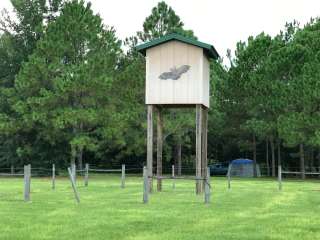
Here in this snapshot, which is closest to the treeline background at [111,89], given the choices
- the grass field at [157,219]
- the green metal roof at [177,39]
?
the green metal roof at [177,39]

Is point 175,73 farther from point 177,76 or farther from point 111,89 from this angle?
point 111,89

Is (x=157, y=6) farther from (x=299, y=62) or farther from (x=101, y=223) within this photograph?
(x=101, y=223)

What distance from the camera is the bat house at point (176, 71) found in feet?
90.1

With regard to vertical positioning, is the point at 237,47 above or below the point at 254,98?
above

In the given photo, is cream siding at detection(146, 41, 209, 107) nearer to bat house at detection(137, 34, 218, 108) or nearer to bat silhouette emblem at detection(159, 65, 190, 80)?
bat house at detection(137, 34, 218, 108)

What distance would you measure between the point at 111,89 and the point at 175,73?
957 inches

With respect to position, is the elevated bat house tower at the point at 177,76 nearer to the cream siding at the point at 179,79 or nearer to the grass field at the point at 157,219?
the cream siding at the point at 179,79

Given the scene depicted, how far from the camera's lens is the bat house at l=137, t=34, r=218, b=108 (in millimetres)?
27469

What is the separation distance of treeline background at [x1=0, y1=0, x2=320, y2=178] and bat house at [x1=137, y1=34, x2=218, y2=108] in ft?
62.1

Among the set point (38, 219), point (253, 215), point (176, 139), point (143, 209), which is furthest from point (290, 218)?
point (176, 139)

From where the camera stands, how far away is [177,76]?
90.7 feet

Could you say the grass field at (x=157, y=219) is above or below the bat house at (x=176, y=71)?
below

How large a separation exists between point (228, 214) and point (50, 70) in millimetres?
34289

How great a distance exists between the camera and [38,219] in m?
15.7
